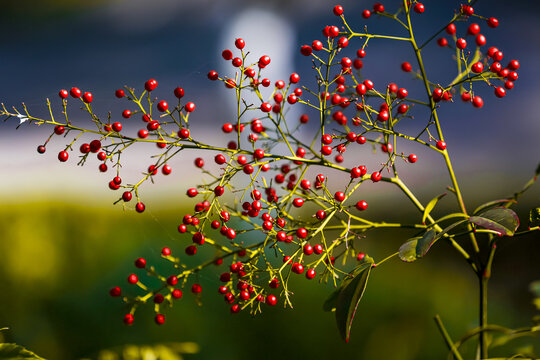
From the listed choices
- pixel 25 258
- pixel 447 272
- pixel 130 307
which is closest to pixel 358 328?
pixel 447 272

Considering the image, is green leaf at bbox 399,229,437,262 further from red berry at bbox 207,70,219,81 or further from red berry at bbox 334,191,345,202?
red berry at bbox 207,70,219,81

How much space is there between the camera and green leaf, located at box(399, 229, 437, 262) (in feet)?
1.36

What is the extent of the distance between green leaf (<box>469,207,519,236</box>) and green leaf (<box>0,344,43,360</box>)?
0.41 meters

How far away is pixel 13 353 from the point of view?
41 centimetres

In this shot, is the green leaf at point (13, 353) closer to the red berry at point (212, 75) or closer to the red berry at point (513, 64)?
the red berry at point (212, 75)

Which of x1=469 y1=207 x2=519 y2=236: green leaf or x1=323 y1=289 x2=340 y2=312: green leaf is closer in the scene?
x1=469 y1=207 x2=519 y2=236: green leaf

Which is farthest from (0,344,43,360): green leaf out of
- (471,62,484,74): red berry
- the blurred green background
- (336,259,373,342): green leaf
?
the blurred green background

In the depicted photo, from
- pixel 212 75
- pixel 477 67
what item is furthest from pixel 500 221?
Answer: pixel 212 75

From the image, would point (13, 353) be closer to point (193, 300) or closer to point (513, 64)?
point (513, 64)

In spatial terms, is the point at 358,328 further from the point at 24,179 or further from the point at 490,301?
the point at 24,179

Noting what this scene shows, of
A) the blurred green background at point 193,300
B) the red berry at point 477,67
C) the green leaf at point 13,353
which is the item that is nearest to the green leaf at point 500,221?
the red berry at point 477,67

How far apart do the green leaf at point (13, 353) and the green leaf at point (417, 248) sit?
0.34 meters

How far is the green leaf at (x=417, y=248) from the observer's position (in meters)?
0.41

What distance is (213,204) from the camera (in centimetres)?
50
